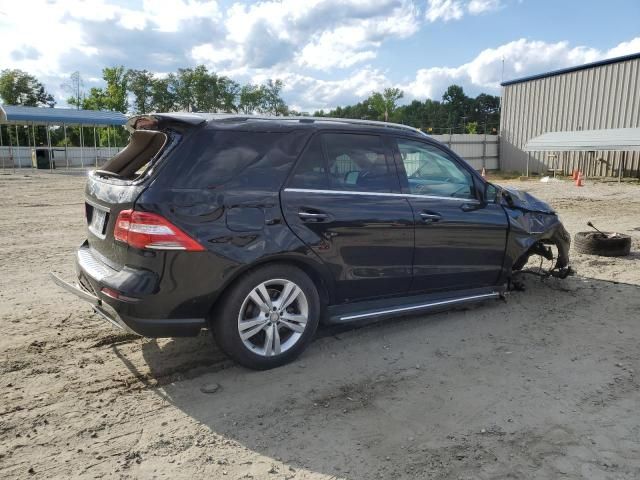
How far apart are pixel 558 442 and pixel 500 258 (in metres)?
2.36

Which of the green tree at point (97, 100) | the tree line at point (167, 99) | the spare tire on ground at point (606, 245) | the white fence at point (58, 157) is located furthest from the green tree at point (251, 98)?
the spare tire on ground at point (606, 245)

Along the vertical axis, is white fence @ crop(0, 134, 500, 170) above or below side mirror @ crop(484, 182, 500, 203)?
above

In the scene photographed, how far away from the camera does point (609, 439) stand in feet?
9.95

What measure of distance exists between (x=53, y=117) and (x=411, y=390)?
33.5 metres

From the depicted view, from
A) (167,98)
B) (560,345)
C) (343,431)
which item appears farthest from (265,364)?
(167,98)

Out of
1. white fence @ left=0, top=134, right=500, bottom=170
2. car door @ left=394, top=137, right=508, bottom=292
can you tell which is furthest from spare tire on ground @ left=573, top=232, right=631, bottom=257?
white fence @ left=0, top=134, right=500, bottom=170

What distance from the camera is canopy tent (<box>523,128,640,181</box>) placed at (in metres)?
21.9

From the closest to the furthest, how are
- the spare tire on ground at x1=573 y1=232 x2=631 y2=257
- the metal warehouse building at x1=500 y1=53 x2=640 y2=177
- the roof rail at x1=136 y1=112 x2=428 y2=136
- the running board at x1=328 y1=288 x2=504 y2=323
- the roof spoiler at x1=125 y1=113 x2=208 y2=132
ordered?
1. the roof spoiler at x1=125 y1=113 x2=208 y2=132
2. the roof rail at x1=136 y1=112 x2=428 y2=136
3. the running board at x1=328 y1=288 x2=504 y2=323
4. the spare tire on ground at x1=573 y1=232 x2=631 y2=257
5. the metal warehouse building at x1=500 y1=53 x2=640 y2=177

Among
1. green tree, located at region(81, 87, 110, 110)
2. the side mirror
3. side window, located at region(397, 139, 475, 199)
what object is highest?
green tree, located at region(81, 87, 110, 110)

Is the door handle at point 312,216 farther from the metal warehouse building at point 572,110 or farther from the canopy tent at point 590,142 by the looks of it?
the metal warehouse building at point 572,110

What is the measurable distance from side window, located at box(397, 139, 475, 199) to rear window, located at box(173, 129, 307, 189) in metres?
1.13

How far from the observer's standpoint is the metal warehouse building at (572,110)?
23.8m

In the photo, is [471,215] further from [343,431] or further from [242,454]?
[242,454]

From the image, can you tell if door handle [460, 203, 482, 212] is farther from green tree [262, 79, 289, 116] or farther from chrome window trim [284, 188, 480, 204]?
green tree [262, 79, 289, 116]
